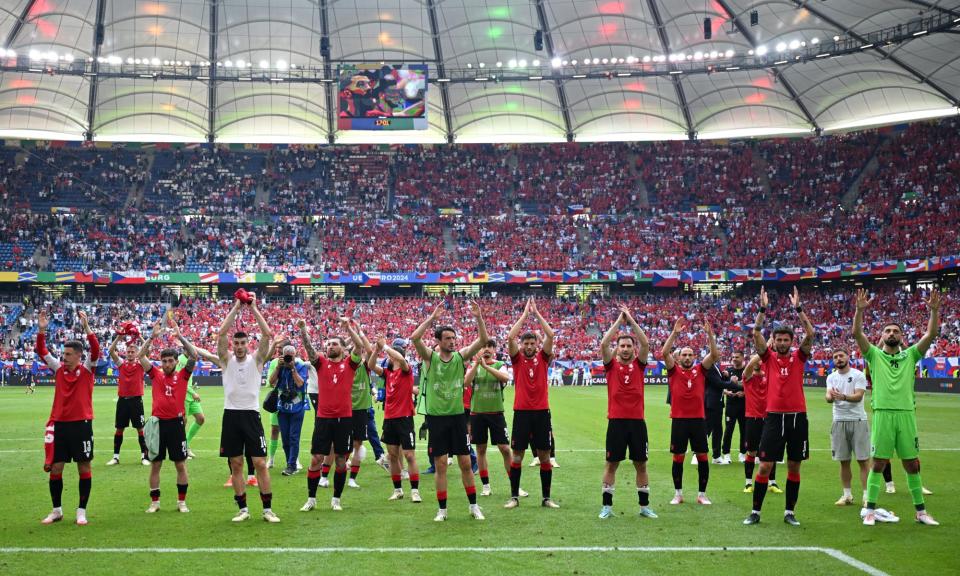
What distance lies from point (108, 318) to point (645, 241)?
3767cm

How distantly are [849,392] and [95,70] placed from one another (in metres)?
49.9

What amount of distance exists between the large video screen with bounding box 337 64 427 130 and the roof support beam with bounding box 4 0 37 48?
17.1 metres

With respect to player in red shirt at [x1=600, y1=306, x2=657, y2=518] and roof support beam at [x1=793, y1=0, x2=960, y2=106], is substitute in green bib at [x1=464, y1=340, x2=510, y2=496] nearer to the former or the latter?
player in red shirt at [x1=600, y1=306, x2=657, y2=518]

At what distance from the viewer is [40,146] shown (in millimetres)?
63969

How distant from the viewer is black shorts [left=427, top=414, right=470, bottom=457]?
35.3ft

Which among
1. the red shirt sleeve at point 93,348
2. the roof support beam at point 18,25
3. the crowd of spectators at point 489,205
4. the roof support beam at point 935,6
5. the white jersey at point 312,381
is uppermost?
the roof support beam at point 18,25

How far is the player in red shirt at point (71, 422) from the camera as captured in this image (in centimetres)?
1059

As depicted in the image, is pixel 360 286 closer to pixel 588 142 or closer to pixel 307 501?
pixel 588 142

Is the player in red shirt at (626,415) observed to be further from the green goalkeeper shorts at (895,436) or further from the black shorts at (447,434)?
the green goalkeeper shorts at (895,436)

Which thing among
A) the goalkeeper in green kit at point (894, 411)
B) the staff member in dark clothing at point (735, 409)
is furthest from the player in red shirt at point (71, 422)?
the staff member in dark clothing at point (735, 409)

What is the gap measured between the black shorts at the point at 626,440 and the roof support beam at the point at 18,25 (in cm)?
4540

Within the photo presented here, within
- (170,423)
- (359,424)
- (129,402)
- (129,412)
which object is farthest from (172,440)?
(129,402)

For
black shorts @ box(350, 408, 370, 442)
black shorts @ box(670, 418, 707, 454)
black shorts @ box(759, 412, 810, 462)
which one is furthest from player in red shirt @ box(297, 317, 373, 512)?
black shorts @ box(759, 412, 810, 462)

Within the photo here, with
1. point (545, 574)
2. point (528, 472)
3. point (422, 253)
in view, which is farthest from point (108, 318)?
point (545, 574)
